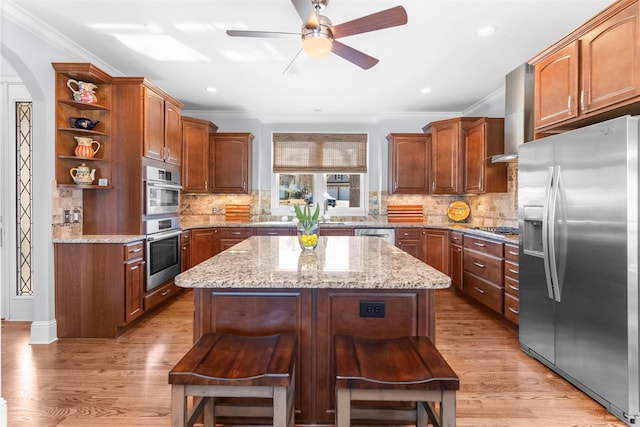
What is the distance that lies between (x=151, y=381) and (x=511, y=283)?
306cm

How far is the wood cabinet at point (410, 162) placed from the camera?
5.37 m

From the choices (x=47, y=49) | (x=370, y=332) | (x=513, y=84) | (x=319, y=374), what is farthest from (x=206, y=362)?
(x=513, y=84)

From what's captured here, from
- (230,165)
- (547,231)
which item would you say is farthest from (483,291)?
(230,165)

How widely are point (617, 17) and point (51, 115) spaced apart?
4.27m

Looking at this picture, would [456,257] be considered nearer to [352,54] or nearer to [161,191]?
[352,54]

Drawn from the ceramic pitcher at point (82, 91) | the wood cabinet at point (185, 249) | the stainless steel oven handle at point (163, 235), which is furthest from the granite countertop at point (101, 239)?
the ceramic pitcher at point (82, 91)

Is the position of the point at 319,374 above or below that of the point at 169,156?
below

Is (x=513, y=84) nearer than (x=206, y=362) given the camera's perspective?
No

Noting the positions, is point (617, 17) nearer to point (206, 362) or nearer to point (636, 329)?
point (636, 329)

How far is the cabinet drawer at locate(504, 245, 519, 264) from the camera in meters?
3.10

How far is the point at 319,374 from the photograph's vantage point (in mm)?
1718

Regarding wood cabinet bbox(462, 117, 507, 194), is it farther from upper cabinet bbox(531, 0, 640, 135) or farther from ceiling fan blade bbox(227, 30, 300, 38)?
ceiling fan blade bbox(227, 30, 300, 38)

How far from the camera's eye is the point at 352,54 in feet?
8.38

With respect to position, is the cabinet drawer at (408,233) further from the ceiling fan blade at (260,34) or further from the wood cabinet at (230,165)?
the ceiling fan blade at (260,34)
